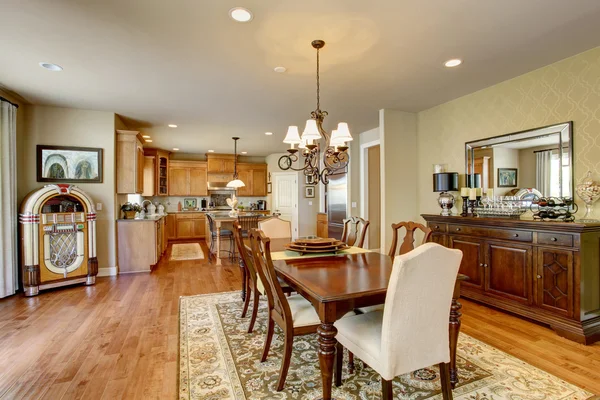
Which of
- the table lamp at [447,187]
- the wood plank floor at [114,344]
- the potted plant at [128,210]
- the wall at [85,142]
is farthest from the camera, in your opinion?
the potted plant at [128,210]

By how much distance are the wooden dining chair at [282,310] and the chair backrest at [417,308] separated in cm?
57

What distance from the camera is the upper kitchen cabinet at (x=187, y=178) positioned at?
344 inches

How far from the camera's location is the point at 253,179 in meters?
9.37

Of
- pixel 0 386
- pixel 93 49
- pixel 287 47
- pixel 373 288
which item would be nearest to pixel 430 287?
pixel 373 288

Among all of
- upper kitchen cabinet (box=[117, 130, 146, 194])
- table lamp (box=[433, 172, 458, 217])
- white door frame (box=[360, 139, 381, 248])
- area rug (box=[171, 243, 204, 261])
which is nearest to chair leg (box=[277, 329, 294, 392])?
table lamp (box=[433, 172, 458, 217])

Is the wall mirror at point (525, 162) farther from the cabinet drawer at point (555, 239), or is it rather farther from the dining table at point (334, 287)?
the dining table at point (334, 287)

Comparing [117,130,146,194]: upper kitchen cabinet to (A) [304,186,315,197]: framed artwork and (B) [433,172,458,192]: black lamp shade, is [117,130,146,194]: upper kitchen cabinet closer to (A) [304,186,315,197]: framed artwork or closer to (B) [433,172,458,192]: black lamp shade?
(B) [433,172,458,192]: black lamp shade

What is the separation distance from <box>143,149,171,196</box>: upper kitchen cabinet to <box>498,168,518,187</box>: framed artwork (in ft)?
24.8

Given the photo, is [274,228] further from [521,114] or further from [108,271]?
[521,114]

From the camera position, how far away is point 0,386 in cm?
194

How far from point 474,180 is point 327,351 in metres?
3.24

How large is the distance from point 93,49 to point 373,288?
305 cm

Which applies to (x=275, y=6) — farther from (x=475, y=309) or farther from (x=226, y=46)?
(x=475, y=309)

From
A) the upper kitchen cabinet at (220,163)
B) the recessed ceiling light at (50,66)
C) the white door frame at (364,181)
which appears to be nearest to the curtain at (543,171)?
the white door frame at (364,181)
